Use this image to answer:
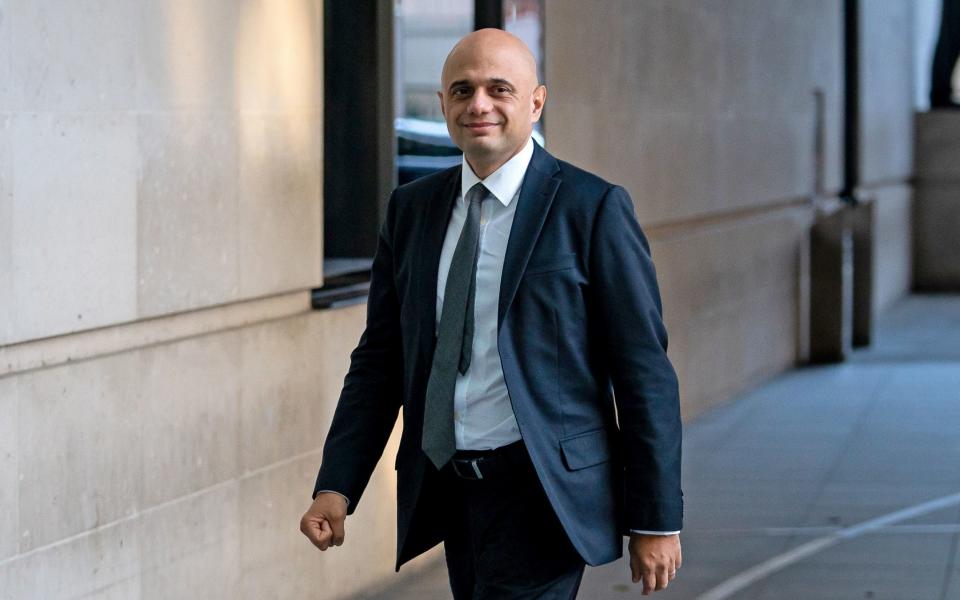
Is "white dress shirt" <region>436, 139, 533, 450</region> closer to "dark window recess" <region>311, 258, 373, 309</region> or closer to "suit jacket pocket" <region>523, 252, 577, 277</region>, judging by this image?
"suit jacket pocket" <region>523, 252, 577, 277</region>

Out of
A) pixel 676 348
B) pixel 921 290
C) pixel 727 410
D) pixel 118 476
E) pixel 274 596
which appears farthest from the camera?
pixel 921 290

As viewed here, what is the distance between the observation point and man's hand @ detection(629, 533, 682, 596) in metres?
3.21

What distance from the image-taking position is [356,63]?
7117 millimetres

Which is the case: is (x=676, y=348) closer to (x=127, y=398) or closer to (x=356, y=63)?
(x=356, y=63)

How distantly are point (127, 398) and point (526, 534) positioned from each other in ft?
6.48

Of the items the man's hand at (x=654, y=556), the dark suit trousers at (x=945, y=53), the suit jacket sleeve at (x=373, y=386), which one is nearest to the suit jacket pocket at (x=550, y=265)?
the suit jacket sleeve at (x=373, y=386)

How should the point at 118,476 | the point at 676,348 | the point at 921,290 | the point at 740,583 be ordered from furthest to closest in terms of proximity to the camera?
1. the point at 921,290
2. the point at 676,348
3. the point at 740,583
4. the point at 118,476

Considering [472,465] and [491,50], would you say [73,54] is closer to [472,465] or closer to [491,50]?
[491,50]

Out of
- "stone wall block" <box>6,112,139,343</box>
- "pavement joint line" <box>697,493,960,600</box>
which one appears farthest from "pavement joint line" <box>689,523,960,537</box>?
"stone wall block" <box>6,112,139,343</box>

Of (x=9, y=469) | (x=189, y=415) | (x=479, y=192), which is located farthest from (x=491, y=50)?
(x=189, y=415)

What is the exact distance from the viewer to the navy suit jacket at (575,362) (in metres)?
3.21

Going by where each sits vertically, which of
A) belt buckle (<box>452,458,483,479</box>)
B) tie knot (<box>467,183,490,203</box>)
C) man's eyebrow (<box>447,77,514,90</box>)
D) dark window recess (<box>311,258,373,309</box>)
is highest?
man's eyebrow (<box>447,77,514,90</box>)

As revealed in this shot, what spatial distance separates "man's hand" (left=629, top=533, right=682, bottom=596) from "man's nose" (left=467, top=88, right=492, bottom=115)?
930mm

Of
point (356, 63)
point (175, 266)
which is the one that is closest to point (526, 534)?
point (175, 266)
